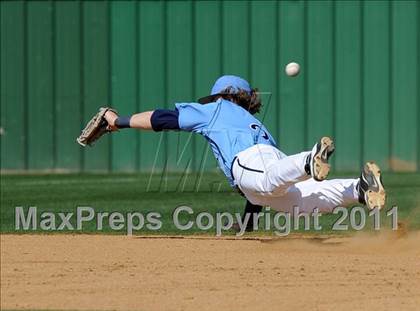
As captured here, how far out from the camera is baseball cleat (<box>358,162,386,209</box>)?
827 cm

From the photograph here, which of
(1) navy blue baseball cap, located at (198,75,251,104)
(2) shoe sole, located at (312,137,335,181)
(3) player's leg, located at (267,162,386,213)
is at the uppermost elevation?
(1) navy blue baseball cap, located at (198,75,251,104)

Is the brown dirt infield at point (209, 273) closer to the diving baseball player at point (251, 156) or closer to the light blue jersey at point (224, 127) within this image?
the diving baseball player at point (251, 156)

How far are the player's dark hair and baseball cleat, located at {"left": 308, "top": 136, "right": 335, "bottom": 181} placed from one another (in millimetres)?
1561

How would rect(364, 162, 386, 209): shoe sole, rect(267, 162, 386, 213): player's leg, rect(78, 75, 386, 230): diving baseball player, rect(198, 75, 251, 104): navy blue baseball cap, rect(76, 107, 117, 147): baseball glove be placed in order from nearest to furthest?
rect(364, 162, 386, 209): shoe sole < rect(78, 75, 386, 230): diving baseball player < rect(267, 162, 386, 213): player's leg < rect(198, 75, 251, 104): navy blue baseball cap < rect(76, 107, 117, 147): baseball glove

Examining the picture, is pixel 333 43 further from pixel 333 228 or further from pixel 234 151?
pixel 234 151

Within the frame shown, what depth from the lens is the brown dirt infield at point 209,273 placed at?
6652 mm

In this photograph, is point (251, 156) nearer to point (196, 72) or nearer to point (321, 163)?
point (321, 163)

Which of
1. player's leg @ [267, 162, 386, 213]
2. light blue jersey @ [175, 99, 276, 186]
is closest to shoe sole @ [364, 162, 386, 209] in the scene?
player's leg @ [267, 162, 386, 213]

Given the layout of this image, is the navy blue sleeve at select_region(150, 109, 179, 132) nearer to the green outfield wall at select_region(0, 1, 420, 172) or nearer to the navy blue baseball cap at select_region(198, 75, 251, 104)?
the navy blue baseball cap at select_region(198, 75, 251, 104)

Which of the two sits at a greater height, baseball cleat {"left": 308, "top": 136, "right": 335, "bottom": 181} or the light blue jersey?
the light blue jersey

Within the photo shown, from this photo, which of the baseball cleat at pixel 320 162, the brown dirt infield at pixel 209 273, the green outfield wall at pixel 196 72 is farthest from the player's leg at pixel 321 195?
the green outfield wall at pixel 196 72

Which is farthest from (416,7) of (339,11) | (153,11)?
(153,11)

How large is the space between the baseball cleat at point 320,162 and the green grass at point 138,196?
2.41 meters

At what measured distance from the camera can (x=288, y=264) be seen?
320 inches
